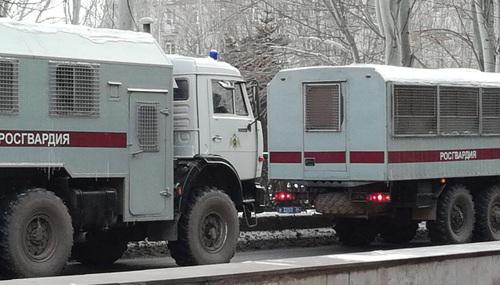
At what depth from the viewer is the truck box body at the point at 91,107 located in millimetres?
12031

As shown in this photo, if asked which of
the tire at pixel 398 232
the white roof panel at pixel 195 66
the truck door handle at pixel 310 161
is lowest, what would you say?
the tire at pixel 398 232

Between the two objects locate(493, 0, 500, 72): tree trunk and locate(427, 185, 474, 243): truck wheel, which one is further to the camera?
locate(493, 0, 500, 72): tree trunk

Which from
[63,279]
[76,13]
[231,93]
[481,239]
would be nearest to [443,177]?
[481,239]

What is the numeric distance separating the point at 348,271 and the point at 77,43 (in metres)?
5.25

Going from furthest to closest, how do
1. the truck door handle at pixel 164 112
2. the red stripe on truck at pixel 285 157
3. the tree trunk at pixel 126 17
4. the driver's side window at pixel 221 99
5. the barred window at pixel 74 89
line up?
the tree trunk at pixel 126 17, the red stripe on truck at pixel 285 157, the driver's side window at pixel 221 99, the truck door handle at pixel 164 112, the barred window at pixel 74 89

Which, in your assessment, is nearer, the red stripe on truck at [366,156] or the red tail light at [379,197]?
the red stripe on truck at [366,156]

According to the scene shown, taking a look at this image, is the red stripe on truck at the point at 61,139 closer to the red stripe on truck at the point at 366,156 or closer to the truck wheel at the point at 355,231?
the red stripe on truck at the point at 366,156

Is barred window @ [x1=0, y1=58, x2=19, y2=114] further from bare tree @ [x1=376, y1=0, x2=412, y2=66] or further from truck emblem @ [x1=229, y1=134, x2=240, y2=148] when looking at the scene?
bare tree @ [x1=376, y1=0, x2=412, y2=66]

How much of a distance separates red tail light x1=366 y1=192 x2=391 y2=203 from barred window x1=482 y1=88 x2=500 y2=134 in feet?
9.81

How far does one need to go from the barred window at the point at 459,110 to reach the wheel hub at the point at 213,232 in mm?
4979

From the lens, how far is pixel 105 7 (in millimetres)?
49188

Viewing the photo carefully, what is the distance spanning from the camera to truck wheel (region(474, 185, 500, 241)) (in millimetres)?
18203

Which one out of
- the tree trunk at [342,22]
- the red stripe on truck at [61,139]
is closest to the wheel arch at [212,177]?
the red stripe on truck at [61,139]

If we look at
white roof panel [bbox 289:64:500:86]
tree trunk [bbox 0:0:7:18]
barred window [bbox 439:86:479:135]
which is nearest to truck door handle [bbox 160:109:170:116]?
white roof panel [bbox 289:64:500:86]
